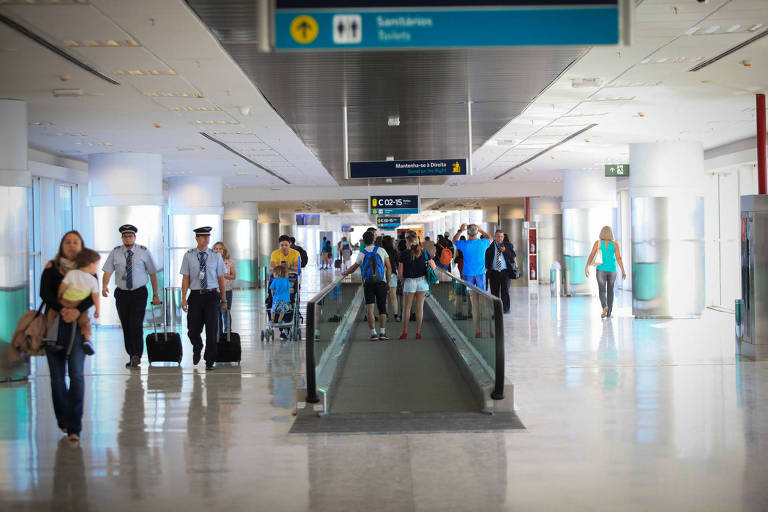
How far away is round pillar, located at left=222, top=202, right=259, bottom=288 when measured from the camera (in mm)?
32906

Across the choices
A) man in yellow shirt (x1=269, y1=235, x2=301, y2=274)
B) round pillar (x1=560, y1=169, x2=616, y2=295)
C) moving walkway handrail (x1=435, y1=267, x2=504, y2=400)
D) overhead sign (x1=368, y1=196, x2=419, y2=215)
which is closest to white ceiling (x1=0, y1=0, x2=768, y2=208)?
man in yellow shirt (x1=269, y1=235, x2=301, y2=274)

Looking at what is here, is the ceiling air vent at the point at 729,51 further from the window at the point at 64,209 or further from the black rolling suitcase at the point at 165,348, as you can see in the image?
the window at the point at 64,209

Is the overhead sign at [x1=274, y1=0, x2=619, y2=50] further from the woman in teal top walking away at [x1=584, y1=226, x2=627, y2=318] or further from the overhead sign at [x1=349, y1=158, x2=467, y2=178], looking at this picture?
the woman in teal top walking away at [x1=584, y1=226, x2=627, y2=318]

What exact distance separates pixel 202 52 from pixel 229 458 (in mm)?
4605

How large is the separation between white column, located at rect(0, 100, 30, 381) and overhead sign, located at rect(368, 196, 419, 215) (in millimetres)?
17875

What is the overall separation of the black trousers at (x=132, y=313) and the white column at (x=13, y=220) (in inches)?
48.7

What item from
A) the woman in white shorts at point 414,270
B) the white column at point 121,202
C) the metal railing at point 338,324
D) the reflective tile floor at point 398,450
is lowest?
the reflective tile floor at point 398,450

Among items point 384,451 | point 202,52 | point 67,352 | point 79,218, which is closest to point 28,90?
point 202,52

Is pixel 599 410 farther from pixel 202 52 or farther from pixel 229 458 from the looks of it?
pixel 202 52

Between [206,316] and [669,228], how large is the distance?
34.5 feet

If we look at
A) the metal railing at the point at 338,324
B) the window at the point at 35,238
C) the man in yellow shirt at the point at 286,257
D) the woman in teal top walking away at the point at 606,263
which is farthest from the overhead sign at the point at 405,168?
the window at the point at 35,238

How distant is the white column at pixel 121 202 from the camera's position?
1708 cm

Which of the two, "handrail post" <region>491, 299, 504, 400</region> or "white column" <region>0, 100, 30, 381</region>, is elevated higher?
"white column" <region>0, 100, 30, 381</region>

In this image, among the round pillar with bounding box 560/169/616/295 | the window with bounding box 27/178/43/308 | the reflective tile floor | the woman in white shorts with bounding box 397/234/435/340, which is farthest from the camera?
the round pillar with bounding box 560/169/616/295
